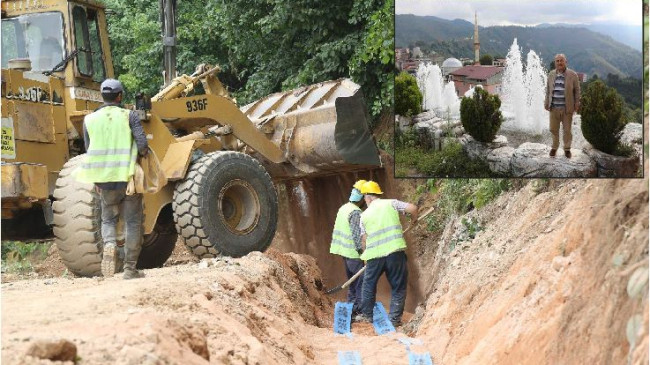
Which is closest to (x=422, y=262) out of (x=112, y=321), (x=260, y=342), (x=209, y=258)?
(x=209, y=258)

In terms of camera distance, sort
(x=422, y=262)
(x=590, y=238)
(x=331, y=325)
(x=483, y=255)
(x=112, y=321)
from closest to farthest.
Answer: (x=112, y=321) < (x=590, y=238) < (x=483, y=255) < (x=331, y=325) < (x=422, y=262)

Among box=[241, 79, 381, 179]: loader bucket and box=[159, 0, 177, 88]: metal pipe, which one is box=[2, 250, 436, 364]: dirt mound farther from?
box=[159, 0, 177, 88]: metal pipe

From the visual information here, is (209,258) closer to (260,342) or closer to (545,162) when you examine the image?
(260,342)

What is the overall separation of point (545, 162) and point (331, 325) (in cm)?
461

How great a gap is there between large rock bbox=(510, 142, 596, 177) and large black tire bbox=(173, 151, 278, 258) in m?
3.93

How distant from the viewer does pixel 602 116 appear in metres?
6.93

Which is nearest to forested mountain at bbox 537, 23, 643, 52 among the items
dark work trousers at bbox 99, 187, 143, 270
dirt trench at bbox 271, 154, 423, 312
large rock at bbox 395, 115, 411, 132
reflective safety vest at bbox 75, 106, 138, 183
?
large rock at bbox 395, 115, 411, 132

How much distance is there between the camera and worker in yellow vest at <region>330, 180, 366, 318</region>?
39.0 ft

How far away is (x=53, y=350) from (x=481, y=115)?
13.4 feet

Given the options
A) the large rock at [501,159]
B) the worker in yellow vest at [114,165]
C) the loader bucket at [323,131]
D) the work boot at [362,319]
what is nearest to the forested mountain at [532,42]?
the large rock at [501,159]

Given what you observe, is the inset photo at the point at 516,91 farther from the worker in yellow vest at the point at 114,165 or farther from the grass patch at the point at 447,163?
the worker in yellow vest at the point at 114,165

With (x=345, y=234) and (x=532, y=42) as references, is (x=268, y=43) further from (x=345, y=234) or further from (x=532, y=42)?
(x=532, y=42)

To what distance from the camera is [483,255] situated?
913 centimetres

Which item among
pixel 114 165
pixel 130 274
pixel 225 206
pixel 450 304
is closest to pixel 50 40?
pixel 225 206
